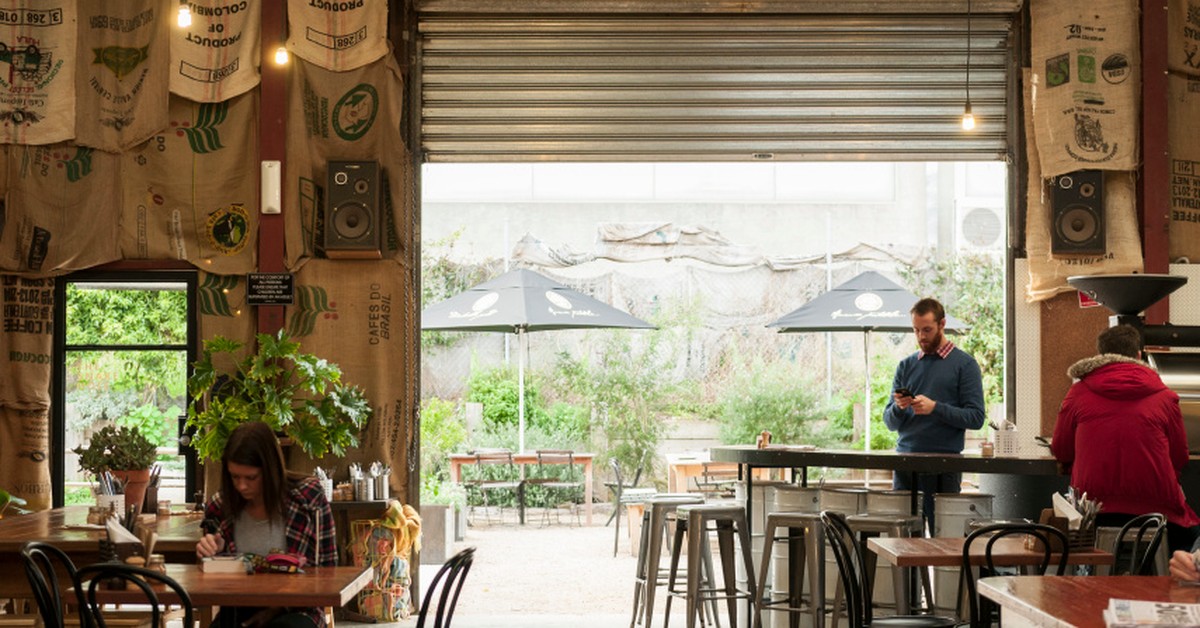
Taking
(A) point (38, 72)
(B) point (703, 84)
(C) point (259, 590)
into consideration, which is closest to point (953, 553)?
(C) point (259, 590)

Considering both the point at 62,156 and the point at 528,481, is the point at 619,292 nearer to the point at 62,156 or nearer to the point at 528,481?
the point at 528,481

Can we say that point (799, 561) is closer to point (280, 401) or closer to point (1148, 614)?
point (280, 401)

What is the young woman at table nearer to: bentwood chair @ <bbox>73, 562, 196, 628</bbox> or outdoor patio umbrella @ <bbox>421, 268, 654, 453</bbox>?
bentwood chair @ <bbox>73, 562, 196, 628</bbox>

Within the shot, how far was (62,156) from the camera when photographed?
851 centimetres

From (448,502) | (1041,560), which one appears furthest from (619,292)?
(1041,560)

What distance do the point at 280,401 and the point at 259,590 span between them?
3904 mm

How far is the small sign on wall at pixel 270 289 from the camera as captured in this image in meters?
8.51

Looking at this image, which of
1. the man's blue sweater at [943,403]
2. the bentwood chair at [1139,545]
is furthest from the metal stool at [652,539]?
the bentwood chair at [1139,545]

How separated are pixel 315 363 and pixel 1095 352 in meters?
4.57

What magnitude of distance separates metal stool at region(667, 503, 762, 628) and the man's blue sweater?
0.98 metres

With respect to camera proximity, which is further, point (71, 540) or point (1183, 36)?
point (1183, 36)

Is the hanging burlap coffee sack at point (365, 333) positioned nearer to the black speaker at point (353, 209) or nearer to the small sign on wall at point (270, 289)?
the small sign on wall at point (270, 289)

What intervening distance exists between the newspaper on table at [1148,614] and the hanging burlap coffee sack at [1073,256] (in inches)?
217

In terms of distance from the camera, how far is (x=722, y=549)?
23.2 ft
